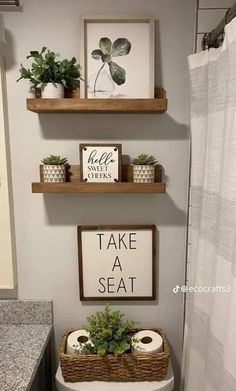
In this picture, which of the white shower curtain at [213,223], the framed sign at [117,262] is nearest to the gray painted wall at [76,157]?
the framed sign at [117,262]

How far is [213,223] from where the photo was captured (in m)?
1.01

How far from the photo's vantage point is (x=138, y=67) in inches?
49.7

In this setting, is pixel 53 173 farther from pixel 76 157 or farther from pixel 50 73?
pixel 50 73

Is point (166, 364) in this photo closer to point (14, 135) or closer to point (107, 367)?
point (107, 367)

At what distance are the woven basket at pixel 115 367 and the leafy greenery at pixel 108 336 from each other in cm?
3

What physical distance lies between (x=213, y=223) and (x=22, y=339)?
0.90m

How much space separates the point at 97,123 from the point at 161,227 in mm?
514

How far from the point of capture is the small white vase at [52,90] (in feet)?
3.89

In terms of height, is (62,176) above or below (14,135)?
below

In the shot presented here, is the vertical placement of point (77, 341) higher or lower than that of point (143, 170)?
lower

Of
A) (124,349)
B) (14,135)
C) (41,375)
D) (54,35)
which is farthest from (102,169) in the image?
(41,375)

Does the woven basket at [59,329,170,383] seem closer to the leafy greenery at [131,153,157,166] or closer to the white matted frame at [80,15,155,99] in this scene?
the leafy greenery at [131,153,157,166]

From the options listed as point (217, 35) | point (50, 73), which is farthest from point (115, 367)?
point (217, 35)

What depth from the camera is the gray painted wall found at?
1.26m
